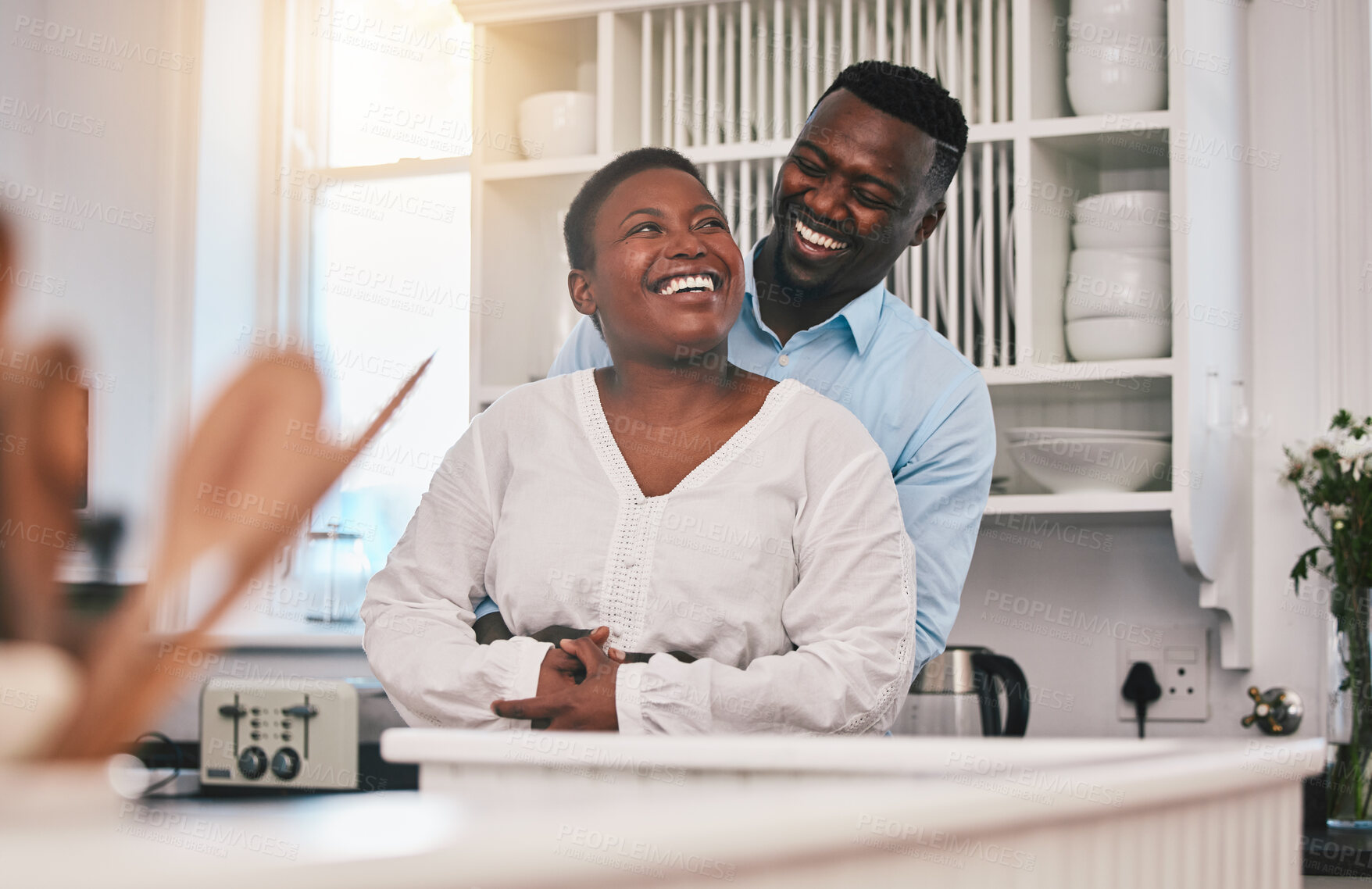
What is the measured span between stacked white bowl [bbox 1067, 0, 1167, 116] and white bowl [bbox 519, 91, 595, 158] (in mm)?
864

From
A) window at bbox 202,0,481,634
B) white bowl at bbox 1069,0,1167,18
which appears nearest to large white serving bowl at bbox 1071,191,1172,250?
white bowl at bbox 1069,0,1167,18

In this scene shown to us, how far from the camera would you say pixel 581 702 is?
862mm

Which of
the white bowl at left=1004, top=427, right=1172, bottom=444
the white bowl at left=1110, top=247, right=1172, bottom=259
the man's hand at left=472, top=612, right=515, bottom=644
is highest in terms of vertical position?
A: the white bowl at left=1110, top=247, right=1172, bottom=259

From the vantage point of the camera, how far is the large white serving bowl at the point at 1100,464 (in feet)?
6.63

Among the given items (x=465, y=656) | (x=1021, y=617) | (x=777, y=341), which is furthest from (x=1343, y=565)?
(x=465, y=656)

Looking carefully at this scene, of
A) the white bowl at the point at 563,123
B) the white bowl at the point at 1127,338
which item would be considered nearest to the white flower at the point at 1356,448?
the white bowl at the point at 1127,338

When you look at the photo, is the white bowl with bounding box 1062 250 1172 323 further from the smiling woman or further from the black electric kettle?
the smiling woman

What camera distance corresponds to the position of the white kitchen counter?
20 centimetres

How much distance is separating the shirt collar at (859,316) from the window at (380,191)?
1.51 meters

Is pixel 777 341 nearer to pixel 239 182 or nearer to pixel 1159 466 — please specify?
pixel 1159 466

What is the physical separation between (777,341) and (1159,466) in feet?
2.92
